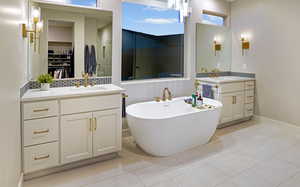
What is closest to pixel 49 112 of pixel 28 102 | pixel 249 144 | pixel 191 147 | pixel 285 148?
pixel 28 102

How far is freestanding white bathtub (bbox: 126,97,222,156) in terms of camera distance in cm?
295

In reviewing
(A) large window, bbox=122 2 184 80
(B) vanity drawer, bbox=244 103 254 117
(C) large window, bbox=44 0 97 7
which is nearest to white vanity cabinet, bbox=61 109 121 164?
(A) large window, bbox=122 2 184 80

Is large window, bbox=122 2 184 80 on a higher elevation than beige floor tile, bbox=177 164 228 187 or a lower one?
higher

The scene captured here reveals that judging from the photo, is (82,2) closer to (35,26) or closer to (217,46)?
(35,26)

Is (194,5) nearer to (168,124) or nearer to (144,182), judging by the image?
(168,124)

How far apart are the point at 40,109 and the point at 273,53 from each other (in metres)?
4.41

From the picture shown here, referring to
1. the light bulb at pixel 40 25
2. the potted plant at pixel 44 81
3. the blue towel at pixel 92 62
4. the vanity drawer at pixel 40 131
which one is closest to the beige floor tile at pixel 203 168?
the vanity drawer at pixel 40 131

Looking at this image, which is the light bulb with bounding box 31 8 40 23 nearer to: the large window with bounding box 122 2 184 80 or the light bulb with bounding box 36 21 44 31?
the light bulb with bounding box 36 21 44 31

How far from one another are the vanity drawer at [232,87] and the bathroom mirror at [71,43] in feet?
7.23

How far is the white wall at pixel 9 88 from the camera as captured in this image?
5.27 ft

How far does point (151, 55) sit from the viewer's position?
15.1ft

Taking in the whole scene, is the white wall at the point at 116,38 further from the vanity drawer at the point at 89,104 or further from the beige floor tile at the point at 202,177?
the beige floor tile at the point at 202,177

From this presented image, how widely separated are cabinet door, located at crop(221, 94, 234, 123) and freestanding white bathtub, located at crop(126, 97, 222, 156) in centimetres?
79

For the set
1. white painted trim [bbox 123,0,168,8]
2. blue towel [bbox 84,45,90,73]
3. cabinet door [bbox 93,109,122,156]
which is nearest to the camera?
cabinet door [bbox 93,109,122,156]
